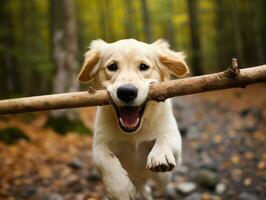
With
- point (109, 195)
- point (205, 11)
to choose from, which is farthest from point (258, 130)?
point (205, 11)

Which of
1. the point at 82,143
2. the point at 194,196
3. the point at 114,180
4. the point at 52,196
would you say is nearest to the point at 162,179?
the point at 194,196

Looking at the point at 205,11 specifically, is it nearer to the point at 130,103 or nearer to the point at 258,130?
the point at 258,130

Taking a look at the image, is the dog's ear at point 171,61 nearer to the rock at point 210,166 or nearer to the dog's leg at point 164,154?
the dog's leg at point 164,154

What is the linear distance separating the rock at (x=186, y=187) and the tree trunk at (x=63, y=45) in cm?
465

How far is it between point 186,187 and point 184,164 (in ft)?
4.25

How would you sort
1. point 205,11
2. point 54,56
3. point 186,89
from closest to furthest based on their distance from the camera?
point 186,89 → point 54,56 → point 205,11

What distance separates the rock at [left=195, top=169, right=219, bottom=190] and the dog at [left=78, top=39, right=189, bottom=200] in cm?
114

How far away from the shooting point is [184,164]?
697 centimetres

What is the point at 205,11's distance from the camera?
1045 inches

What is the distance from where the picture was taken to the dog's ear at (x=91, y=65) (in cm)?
450

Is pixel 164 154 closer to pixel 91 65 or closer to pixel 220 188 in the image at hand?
pixel 91 65

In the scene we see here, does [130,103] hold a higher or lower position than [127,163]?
higher

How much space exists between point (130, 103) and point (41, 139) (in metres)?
5.66

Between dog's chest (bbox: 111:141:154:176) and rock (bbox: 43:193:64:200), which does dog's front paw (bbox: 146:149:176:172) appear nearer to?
dog's chest (bbox: 111:141:154:176)
